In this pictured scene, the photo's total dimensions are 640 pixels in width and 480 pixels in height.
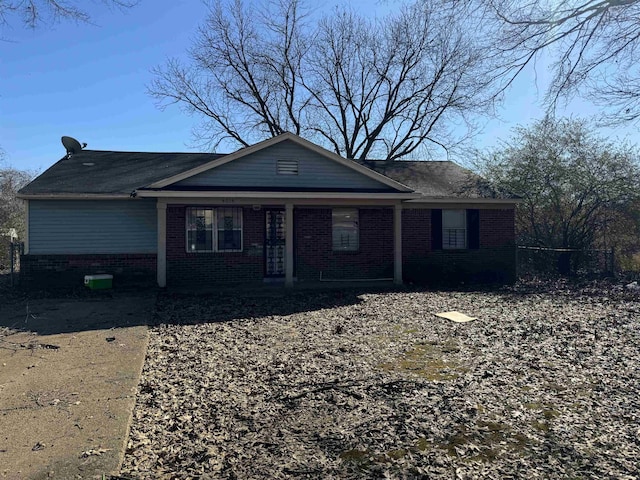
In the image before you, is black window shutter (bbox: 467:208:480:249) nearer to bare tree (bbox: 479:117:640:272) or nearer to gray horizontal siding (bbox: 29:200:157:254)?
bare tree (bbox: 479:117:640:272)

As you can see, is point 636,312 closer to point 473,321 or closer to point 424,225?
point 473,321

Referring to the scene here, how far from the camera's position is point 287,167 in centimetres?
1203

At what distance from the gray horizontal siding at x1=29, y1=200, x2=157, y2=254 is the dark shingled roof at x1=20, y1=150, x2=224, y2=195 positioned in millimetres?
377

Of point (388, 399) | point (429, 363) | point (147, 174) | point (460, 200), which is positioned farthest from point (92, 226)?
point (460, 200)

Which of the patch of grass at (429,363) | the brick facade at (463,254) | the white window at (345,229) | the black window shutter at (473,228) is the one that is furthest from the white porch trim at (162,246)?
the black window shutter at (473,228)

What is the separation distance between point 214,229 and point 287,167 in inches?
104

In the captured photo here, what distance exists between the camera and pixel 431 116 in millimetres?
24891

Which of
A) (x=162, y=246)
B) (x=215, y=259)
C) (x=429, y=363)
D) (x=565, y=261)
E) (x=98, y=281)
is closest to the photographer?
(x=429, y=363)

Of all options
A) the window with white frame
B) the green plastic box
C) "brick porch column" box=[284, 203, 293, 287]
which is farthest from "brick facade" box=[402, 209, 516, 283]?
the green plastic box

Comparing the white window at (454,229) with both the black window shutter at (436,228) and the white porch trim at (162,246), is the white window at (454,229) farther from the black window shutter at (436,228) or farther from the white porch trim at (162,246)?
the white porch trim at (162,246)

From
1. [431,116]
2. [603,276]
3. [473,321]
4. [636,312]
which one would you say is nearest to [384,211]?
[473,321]

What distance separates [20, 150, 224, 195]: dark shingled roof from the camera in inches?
453

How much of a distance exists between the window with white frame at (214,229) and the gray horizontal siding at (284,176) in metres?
1.01

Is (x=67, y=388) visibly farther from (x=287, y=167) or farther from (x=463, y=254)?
(x=463, y=254)
